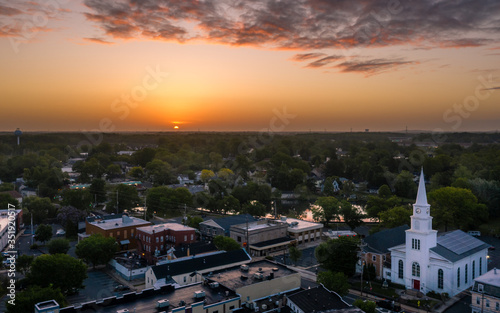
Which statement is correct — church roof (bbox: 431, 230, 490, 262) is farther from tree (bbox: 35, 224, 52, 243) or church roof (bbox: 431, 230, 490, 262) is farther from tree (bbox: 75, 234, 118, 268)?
tree (bbox: 35, 224, 52, 243)

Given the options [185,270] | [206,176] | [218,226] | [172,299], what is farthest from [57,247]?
[206,176]

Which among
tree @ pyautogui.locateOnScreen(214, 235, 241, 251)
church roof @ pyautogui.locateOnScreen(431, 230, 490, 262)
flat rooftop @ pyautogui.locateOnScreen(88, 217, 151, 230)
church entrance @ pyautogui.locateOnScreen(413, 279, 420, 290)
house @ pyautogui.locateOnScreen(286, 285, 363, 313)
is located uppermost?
church roof @ pyautogui.locateOnScreen(431, 230, 490, 262)

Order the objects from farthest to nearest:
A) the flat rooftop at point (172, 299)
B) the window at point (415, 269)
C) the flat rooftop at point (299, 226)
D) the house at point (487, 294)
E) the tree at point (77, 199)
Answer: the tree at point (77, 199) → the flat rooftop at point (299, 226) → the window at point (415, 269) → the house at point (487, 294) → the flat rooftop at point (172, 299)

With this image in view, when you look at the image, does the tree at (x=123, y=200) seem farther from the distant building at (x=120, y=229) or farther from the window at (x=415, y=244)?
the window at (x=415, y=244)

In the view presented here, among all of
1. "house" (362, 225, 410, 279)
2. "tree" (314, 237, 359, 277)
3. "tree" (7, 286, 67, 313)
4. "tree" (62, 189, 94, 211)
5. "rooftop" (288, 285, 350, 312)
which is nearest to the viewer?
"rooftop" (288, 285, 350, 312)

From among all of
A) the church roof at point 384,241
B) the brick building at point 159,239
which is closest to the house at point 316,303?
the church roof at point 384,241

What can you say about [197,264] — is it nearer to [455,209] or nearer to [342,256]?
[342,256]

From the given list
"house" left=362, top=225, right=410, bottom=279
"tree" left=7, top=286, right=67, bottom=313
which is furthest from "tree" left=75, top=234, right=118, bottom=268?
"house" left=362, top=225, right=410, bottom=279
